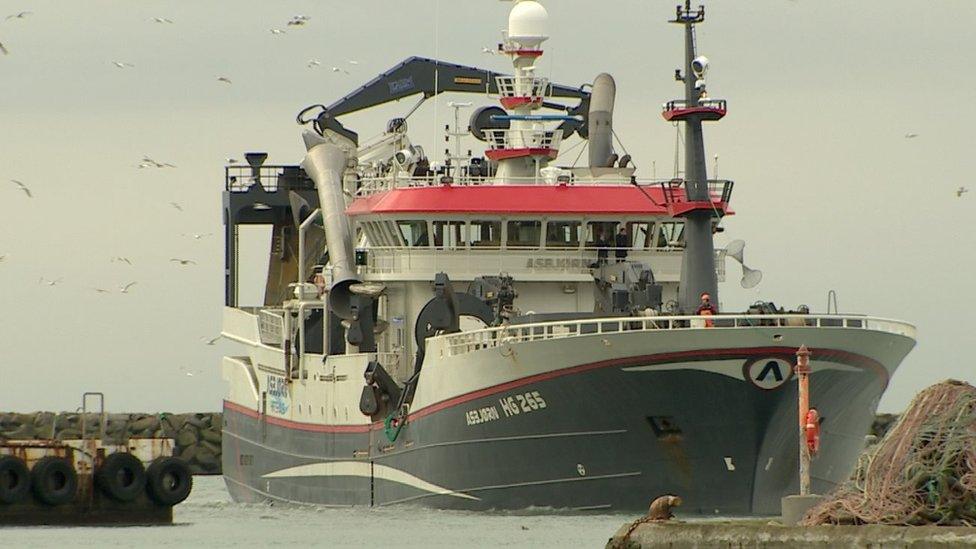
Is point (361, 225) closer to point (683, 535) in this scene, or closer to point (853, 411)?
point (853, 411)

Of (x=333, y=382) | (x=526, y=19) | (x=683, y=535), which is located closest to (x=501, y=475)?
(x=333, y=382)

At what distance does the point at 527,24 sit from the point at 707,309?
12.7m

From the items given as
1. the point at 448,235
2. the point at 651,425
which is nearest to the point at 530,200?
the point at 448,235

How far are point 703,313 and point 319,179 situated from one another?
15603 millimetres

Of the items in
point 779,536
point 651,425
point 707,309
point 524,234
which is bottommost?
point 779,536

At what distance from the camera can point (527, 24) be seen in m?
49.2

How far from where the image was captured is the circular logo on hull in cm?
3712

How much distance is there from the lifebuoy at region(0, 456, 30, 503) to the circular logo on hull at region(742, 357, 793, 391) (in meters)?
12.9

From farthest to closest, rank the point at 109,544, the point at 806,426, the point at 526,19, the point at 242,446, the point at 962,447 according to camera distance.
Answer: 1. the point at 242,446
2. the point at 526,19
3. the point at 109,544
4. the point at 806,426
5. the point at 962,447

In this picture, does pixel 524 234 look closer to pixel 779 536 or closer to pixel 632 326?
pixel 632 326

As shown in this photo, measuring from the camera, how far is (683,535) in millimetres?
24078

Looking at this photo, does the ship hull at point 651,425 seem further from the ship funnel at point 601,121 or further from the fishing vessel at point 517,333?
the ship funnel at point 601,121

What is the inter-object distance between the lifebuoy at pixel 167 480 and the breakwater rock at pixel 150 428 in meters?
37.4

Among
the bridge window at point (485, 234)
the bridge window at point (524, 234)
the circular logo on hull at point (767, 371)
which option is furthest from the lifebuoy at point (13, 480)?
the circular logo on hull at point (767, 371)
